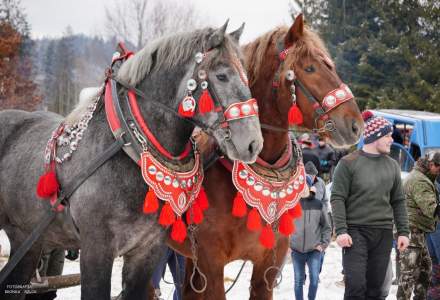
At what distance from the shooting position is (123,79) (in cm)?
299

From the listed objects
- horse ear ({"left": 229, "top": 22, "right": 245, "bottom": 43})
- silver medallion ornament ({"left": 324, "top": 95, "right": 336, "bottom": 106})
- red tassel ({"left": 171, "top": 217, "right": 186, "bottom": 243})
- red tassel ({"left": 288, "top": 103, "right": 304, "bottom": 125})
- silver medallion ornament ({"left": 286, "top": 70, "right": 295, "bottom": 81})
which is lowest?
red tassel ({"left": 171, "top": 217, "right": 186, "bottom": 243})

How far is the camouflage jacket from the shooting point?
581 centimetres

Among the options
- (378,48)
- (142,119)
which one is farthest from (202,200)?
(378,48)

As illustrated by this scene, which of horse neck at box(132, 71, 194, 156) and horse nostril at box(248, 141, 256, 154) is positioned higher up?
horse neck at box(132, 71, 194, 156)

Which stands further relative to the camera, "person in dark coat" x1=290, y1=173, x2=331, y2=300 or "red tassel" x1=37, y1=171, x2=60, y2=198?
"person in dark coat" x1=290, y1=173, x2=331, y2=300

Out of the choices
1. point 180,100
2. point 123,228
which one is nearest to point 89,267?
point 123,228

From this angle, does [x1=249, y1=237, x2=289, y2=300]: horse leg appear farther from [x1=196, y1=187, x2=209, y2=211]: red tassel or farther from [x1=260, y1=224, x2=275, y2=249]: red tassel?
[x1=196, y1=187, x2=209, y2=211]: red tassel

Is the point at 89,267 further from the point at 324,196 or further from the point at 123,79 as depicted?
the point at 324,196

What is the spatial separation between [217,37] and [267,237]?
129 centimetres

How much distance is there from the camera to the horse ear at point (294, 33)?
344 cm

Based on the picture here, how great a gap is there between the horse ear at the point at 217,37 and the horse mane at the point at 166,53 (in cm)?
3

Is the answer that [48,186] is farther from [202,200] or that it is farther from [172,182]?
[202,200]

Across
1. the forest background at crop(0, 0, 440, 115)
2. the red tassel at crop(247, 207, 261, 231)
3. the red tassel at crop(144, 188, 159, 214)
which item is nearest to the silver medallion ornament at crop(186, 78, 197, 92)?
the red tassel at crop(144, 188, 159, 214)

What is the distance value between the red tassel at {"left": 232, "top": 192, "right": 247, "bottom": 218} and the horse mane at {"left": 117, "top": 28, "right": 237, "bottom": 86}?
94cm
